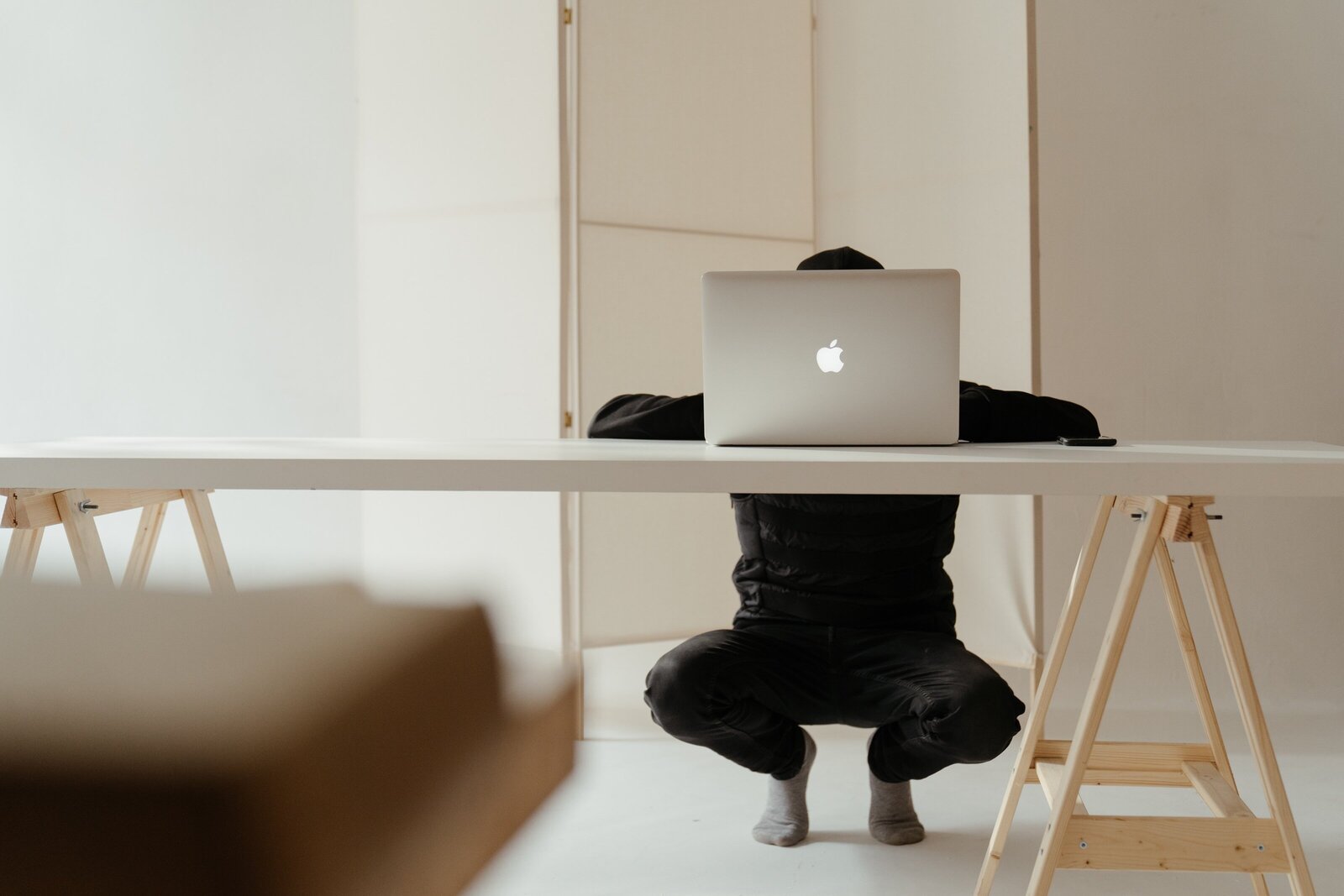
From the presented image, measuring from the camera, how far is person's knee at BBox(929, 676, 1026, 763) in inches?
69.2

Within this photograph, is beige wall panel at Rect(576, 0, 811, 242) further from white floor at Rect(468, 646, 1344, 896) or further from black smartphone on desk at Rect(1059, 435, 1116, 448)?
black smartphone on desk at Rect(1059, 435, 1116, 448)

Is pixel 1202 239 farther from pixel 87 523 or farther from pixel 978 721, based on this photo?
pixel 87 523

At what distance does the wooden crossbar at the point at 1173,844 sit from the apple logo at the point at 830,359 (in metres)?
0.64

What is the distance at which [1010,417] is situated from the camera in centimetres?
169

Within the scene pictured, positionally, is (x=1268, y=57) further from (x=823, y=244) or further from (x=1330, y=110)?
(x=823, y=244)

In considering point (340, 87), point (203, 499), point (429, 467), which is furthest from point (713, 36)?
point (429, 467)

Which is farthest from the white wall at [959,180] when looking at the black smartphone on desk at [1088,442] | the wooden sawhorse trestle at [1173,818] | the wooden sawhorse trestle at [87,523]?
the wooden sawhorse trestle at [87,523]

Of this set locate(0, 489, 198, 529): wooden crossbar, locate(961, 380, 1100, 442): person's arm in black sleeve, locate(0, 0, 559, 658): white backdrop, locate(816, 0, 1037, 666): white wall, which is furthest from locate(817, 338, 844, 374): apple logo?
locate(0, 0, 559, 658): white backdrop

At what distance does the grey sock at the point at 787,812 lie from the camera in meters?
2.11

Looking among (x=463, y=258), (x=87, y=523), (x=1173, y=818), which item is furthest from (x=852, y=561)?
(x=463, y=258)

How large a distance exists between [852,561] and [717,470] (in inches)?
34.5

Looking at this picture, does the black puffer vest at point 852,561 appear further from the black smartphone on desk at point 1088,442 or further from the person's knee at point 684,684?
the black smartphone on desk at point 1088,442

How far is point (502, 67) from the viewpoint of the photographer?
2.85 metres

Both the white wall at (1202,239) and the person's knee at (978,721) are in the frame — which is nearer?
the person's knee at (978,721)
